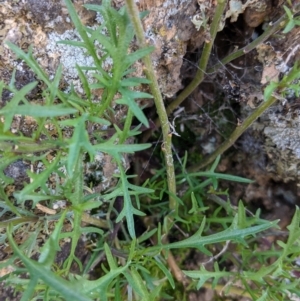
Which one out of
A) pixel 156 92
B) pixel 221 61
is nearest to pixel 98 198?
pixel 156 92

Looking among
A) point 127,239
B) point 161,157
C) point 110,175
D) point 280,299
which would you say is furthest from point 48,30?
point 280,299

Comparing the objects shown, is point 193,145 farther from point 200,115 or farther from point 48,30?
point 48,30

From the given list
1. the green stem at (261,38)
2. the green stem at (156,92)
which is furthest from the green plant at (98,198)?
the green stem at (261,38)

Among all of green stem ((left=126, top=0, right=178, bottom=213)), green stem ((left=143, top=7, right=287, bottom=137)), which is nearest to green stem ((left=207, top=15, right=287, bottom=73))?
green stem ((left=143, top=7, right=287, bottom=137))

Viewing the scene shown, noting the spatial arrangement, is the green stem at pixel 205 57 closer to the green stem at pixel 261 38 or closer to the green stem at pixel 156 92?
the green stem at pixel 261 38

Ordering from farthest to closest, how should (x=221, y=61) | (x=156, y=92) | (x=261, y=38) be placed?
(x=221, y=61) → (x=261, y=38) → (x=156, y=92)

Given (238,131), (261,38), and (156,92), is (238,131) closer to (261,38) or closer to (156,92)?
(261,38)

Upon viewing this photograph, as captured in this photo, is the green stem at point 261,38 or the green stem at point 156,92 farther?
the green stem at point 261,38

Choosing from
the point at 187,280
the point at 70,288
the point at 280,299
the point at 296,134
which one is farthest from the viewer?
the point at 187,280
